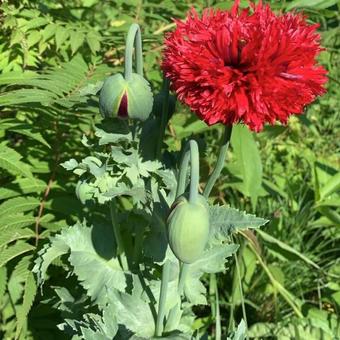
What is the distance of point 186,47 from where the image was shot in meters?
0.88

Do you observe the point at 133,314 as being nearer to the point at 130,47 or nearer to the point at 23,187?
the point at 23,187

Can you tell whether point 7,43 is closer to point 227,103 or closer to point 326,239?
point 227,103

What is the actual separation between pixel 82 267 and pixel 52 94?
404 millimetres

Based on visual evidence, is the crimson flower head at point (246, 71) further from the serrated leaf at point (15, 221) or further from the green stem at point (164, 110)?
the serrated leaf at point (15, 221)

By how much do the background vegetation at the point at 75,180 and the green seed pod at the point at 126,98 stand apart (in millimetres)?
118

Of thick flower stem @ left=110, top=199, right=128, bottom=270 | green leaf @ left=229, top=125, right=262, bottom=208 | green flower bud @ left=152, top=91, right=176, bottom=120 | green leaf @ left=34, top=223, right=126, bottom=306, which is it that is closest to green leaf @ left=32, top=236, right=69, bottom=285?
green leaf @ left=34, top=223, right=126, bottom=306

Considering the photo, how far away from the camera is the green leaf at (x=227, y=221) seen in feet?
3.27

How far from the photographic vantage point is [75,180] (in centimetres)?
161

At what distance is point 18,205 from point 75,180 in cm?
30

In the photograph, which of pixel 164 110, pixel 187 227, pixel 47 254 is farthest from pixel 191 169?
pixel 47 254

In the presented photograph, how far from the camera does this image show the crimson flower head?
84 centimetres

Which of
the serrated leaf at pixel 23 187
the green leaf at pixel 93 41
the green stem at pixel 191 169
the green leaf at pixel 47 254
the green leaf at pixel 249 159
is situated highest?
the green leaf at pixel 93 41

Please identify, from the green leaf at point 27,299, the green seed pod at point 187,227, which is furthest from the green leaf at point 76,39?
the green seed pod at point 187,227

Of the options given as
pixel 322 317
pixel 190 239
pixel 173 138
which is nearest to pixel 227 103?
pixel 190 239
